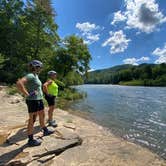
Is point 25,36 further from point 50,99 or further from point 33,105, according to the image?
point 33,105

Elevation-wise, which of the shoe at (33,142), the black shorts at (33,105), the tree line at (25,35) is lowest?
the shoe at (33,142)

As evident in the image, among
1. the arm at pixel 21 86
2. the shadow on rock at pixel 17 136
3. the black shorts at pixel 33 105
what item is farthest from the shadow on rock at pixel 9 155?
the arm at pixel 21 86

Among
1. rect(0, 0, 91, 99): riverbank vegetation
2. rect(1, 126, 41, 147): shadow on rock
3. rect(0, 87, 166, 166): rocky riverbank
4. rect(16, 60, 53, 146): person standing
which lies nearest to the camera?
rect(0, 87, 166, 166): rocky riverbank

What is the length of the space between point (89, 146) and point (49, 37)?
28001 mm

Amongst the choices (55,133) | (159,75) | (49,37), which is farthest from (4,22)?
(159,75)

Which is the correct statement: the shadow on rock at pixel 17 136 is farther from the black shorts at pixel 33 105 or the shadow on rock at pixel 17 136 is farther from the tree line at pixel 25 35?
the tree line at pixel 25 35

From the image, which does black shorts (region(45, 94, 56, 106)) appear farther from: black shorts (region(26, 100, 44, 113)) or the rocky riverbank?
black shorts (region(26, 100, 44, 113))

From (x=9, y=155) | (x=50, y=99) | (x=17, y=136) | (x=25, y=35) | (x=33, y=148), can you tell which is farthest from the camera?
(x=25, y=35)

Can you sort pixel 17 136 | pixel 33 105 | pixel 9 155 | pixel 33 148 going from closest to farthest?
pixel 9 155 → pixel 33 148 → pixel 33 105 → pixel 17 136

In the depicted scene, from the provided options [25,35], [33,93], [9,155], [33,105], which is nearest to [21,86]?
[33,93]

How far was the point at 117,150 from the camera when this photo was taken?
7.11 m

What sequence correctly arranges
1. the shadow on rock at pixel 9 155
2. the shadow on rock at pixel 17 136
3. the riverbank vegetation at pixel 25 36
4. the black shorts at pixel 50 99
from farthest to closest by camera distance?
A: 1. the riverbank vegetation at pixel 25 36
2. the black shorts at pixel 50 99
3. the shadow on rock at pixel 17 136
4. the shadow on rock at pixel 9 155

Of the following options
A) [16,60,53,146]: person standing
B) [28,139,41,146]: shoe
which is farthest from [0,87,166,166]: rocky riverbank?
[16,60,53,146]: person standing

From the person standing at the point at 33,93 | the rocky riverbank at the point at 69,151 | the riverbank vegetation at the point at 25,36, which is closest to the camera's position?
the rocky riverbank at the point at 69,151
